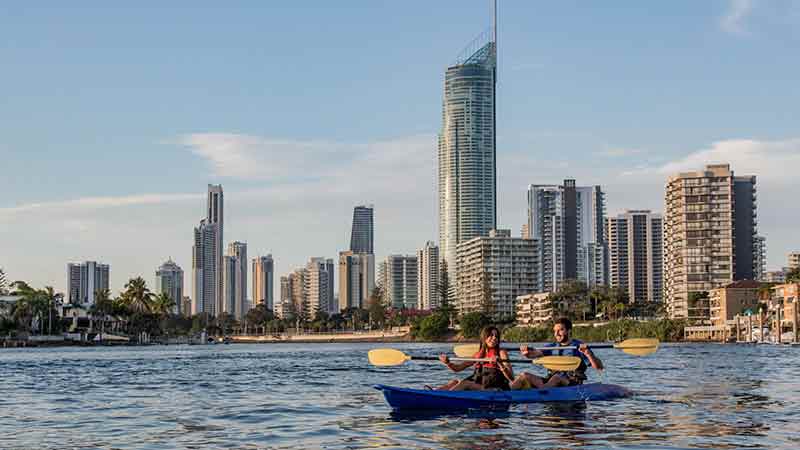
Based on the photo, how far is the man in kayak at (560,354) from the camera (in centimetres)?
2908

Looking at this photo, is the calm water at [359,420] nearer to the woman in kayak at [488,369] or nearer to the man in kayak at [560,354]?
the man in kayak at [560,354]

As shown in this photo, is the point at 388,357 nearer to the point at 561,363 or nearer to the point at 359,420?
the point at 359,420

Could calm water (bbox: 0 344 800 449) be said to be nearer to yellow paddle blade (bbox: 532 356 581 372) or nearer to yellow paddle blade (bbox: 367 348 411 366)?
yellow paddle blade (bbox: 532 356 581 372)

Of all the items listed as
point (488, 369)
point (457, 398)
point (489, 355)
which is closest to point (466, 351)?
point (488, 369)

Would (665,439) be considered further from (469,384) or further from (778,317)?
(778,317)

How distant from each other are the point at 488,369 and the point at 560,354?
8.16 feet

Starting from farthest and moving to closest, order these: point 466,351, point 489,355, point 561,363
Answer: point 466,351, point 561,363, point 489,355

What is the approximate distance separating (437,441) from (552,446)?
2546mm

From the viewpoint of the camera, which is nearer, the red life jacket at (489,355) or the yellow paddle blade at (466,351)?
the red life jacket at (489,355)

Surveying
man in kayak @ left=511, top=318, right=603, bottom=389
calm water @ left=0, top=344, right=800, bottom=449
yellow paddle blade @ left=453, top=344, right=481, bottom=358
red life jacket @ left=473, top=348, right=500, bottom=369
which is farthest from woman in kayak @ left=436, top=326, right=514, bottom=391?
yellow paddle blade @ left=453, top=344, right=481, bottom=358

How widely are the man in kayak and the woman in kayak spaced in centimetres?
42

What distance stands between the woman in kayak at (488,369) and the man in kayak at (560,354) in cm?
42

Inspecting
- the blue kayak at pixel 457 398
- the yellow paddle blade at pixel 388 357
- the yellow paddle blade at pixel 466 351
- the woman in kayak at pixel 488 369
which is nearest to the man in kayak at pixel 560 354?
the woman in kayak at pixel 488 369

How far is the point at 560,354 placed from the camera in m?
29.9
